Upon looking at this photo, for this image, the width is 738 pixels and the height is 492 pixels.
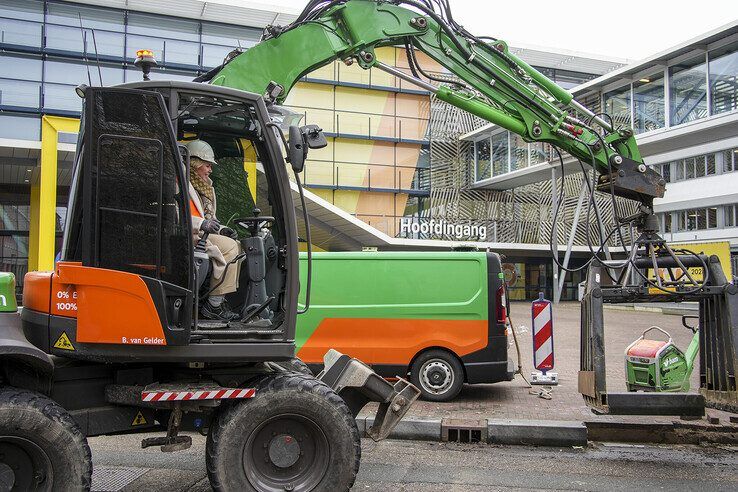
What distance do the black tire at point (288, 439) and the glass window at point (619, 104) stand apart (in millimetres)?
29075

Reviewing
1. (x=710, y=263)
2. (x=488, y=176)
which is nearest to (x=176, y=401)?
(x=710, y=263)

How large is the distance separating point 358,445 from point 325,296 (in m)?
4.63

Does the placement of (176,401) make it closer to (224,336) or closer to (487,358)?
(224,336)

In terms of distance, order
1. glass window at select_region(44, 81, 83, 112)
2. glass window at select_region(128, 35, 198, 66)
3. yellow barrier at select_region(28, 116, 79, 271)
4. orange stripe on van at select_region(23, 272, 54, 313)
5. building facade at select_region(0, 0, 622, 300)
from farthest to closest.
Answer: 1. glass window at select_region(128, 35, 198, 66)
2. building facade at select_region(0, 0, 622, 300)
3. glass window at select_region(44, 81, 83, 112)
4. yellow barrier at select_region(28, 116, 79, 271)
5. orange stripe on van at select_region(23, 272, 54, 313)

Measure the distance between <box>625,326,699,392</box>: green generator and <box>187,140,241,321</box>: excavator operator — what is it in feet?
15.0

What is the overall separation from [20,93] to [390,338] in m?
21.5

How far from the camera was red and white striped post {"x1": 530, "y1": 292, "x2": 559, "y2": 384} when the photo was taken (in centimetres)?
1024

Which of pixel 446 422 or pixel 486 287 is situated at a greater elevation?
pixel 486 287

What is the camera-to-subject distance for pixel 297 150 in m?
4.54

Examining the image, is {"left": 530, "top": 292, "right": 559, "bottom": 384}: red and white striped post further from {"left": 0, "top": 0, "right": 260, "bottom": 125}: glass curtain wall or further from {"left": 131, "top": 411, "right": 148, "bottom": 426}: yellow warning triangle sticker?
{"left": 0, "top": 0, "right": 260, "bottom": 125}: glass curtain wall

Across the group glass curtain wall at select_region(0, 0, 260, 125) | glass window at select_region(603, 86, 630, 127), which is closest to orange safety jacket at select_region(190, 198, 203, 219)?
glass curtain wall at select_region(0, 0, 260, 125)

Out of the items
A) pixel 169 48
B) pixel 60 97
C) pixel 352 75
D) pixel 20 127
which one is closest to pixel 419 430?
pixel 20 127

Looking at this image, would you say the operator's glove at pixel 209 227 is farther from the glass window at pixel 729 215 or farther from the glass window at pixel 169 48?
the glass window at pixel 729 215

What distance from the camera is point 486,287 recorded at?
914 centimetres
